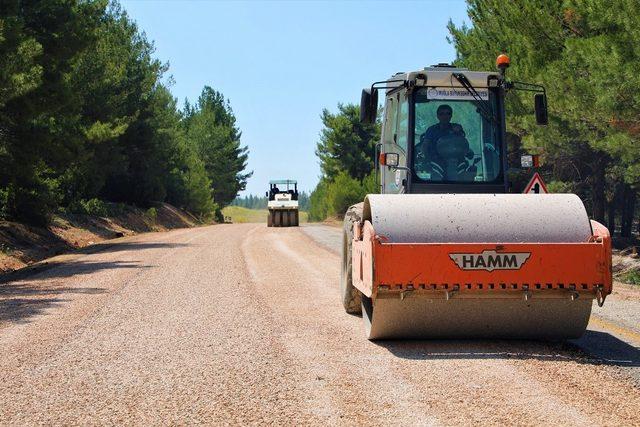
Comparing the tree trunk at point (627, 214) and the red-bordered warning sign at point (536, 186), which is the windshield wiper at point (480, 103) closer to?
the red-bordered warning sign at point (536, 186)

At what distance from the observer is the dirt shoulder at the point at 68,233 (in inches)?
790

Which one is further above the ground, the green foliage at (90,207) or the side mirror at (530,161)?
the side mirror at (530,161)

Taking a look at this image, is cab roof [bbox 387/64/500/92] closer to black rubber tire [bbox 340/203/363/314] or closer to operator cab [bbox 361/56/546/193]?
operator cab [bbox 361/56/546/193]

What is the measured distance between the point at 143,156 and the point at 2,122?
23120 millimetres

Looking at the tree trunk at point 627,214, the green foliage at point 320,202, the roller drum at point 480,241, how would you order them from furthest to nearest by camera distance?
the green foliage at point 320,202
the tree trunk at point 627,214
the roller drum at point 480,241

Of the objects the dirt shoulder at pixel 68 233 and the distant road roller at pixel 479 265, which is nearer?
the distant road roller at pixel 479 265

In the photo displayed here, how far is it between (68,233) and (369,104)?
21.4 metres

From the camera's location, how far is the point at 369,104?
352 inches

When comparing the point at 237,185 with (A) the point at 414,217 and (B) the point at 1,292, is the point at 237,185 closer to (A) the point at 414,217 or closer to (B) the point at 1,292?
(B) the point at 1,292

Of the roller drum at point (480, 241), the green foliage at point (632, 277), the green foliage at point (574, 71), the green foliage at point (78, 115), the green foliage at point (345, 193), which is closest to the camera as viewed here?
the roller drum at point (480, 241)

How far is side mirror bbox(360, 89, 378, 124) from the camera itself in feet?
29.2

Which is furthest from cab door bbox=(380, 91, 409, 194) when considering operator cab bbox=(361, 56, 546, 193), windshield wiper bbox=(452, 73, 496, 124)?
windshield wiper bbox=(452, 73, 496, 124)

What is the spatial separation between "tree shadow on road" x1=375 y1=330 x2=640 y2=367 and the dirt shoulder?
1127 cm

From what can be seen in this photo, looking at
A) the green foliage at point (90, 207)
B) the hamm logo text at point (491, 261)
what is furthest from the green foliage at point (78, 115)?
the hamm logo text at point (491, 261)
